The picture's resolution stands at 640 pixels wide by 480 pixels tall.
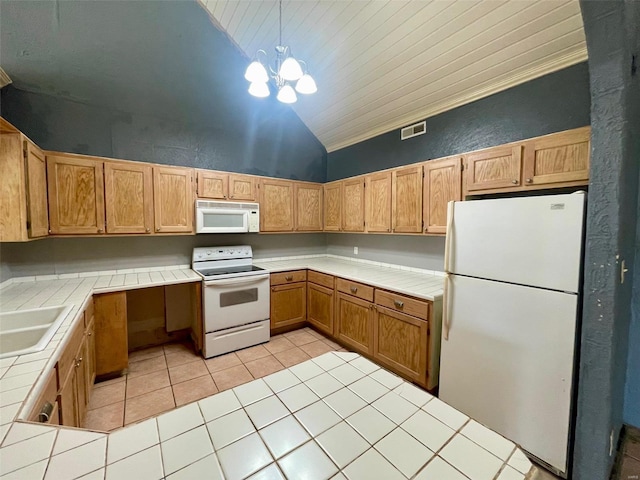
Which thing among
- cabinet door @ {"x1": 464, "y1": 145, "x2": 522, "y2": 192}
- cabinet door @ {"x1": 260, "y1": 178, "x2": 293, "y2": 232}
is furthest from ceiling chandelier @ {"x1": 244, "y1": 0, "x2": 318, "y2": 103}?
cabinet door @ {"x1": 464, "y1": 145, "x2": 522, "y2": 192}

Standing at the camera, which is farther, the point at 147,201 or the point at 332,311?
the point at 332,311

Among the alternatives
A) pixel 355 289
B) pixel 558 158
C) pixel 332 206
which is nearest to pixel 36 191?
pixel 355 289

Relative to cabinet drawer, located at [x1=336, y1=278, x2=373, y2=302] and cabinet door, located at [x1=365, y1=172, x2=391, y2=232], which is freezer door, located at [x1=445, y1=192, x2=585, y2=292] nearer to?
cabinet drawer, located at [x1=336, y1=278, x2=373, y2=302]

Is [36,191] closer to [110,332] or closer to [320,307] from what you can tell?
[110,332]

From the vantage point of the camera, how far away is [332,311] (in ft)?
10.5

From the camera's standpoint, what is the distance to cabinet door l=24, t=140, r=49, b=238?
1.95 meters

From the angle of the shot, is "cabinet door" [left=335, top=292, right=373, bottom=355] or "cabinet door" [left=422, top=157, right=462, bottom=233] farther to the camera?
"cabinet door" [left=335, top=292, right=373, bottom=355]

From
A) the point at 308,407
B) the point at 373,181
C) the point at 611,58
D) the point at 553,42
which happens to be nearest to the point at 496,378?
the point at 308,407

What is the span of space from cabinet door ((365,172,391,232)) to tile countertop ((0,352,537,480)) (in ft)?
Result: 7.58

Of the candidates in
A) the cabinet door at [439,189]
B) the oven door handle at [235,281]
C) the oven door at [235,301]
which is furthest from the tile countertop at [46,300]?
the cabinet door at [439,189]

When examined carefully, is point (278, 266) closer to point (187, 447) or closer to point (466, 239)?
point (466, 239)

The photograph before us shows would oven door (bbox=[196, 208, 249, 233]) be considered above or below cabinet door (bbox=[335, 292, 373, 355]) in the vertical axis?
above

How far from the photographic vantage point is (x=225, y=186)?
3.27 m

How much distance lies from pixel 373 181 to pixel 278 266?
1.68 metres
